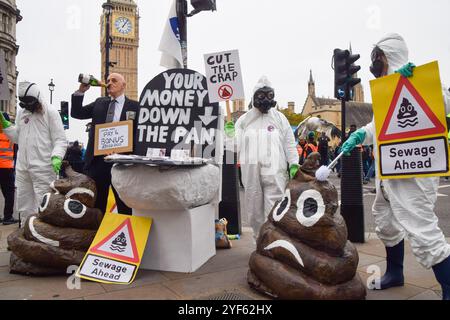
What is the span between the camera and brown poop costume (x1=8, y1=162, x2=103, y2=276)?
3443 millimetres

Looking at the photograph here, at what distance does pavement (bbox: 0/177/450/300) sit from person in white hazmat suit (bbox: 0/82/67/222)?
0.89m

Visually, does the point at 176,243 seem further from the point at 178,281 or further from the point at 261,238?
the point at 261,238

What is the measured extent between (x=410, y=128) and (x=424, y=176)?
401 mm

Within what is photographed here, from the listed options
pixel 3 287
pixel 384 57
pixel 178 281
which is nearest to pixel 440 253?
pixel 384 57

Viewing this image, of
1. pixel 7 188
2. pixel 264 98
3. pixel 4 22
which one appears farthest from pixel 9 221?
pixel 4 22

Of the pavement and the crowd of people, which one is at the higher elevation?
the crowd of people

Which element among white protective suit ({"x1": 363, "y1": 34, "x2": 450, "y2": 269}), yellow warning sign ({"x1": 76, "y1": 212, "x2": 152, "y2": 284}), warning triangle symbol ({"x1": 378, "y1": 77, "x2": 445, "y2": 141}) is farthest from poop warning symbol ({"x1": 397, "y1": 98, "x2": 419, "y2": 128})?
yellow warning sign ({"x1": 76, "y1": 212, "x2": 152, "y2": 284})

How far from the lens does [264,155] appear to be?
4156 millimetres

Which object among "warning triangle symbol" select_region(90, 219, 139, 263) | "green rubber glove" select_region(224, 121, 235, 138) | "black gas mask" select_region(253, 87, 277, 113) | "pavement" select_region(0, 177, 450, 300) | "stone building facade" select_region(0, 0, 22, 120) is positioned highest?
"stone building facade" select_region(0, 0, 22, 120)

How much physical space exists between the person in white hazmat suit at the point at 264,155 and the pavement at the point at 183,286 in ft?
2.32

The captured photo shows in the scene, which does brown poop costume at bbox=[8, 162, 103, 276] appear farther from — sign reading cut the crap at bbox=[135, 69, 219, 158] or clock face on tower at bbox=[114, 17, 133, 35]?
clock face on tower at bbox=[114, 17, 133, 35]

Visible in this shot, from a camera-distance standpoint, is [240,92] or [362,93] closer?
[240,92]

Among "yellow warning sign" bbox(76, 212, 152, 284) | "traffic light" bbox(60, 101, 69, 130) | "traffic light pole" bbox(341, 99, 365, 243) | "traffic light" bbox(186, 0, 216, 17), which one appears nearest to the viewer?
"yellow warning sign" bbox(76, 212, 152, 284)
